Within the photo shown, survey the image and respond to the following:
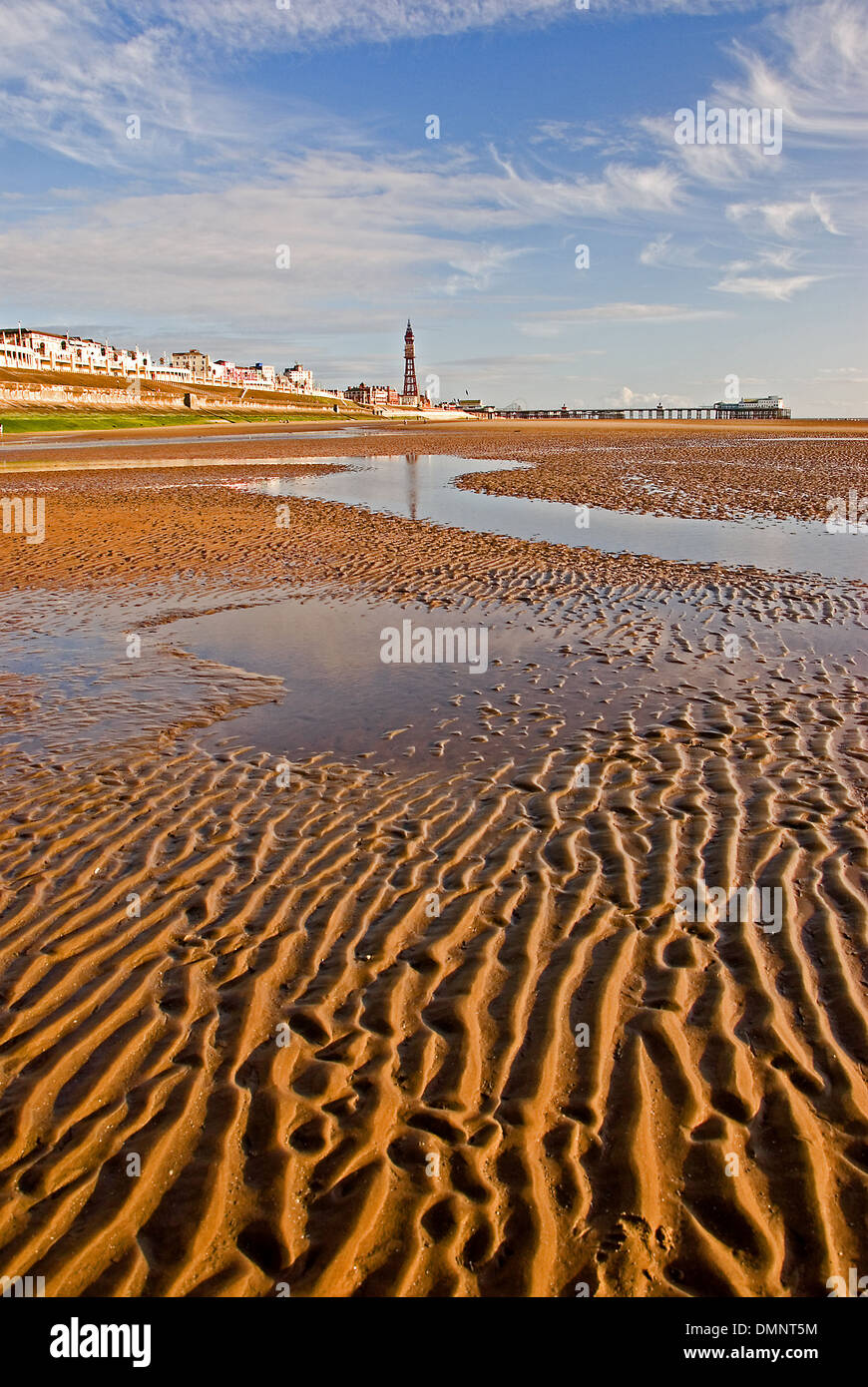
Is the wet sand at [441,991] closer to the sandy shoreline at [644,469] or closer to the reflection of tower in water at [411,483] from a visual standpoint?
the reflection of tower in water at [411,483]

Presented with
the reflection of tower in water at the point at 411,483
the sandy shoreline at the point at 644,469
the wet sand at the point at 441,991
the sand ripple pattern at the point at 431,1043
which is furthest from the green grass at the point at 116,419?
the sand ripple pattern at the point at 431,1043

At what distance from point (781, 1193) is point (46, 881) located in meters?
4.77

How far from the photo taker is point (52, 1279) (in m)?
3.13

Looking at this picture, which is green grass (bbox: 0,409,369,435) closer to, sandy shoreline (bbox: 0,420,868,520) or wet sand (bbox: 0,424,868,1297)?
sandy shoreline (bbox: 0,420,868,520)

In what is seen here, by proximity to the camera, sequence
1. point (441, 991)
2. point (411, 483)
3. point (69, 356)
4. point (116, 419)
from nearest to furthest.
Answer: point (441, 991) → point (411, 483) → point (116, 419) → point (69, 356)

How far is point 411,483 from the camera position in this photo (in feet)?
111

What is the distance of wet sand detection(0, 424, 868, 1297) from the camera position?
129 inches

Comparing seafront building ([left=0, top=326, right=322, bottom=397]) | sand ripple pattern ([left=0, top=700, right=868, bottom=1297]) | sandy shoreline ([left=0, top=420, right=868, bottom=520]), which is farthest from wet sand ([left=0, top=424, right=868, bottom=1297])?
seafront building ([left=0, top=326, right=322, bottom=397])

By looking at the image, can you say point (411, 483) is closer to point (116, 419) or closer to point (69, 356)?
point (116, 419)

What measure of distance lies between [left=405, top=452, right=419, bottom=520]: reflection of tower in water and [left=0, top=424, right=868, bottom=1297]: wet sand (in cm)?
1606

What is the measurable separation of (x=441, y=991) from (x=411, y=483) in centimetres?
3100

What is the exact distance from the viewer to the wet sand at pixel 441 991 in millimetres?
3270

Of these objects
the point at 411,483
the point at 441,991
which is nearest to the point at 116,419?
the point at 411,483
